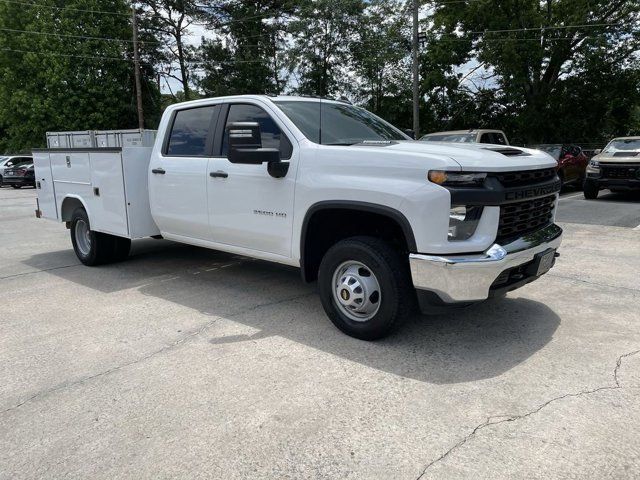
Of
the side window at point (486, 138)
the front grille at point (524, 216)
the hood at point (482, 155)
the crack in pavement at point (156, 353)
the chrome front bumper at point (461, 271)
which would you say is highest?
the side window at point (486, 138)

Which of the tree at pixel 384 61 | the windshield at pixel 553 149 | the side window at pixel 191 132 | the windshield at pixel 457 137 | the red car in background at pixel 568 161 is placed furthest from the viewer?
the tree at pixel 384 61

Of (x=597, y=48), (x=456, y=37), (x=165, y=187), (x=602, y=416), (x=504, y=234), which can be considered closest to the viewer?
(x=602, y=416)

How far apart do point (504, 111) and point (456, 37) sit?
17.0 ft

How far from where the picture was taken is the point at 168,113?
19.9ft

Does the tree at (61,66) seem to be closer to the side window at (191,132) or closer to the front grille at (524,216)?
the side window at (191,132)

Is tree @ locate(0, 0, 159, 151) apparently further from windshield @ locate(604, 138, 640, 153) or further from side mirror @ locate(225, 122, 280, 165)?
side mirror @ locate(225, 122, 280, 165)

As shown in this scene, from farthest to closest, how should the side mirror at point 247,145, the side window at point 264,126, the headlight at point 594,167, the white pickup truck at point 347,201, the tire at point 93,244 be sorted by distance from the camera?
the headlight at point 594,167, the tire at point 93,244, the side window at point 264,126, the side mirror at point 247,145, the white pickup truck at point 347,201

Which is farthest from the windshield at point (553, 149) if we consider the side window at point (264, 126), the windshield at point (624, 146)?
the side window at point (264, 126)

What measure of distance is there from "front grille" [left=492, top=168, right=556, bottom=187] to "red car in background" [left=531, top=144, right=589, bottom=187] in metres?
12.2

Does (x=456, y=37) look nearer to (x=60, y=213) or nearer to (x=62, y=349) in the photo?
(x=60, y=213)

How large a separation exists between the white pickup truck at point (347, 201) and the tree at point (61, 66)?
28.9m

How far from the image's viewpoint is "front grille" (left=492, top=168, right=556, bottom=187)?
12.3 feet

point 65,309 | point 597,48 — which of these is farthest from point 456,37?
point 65,309

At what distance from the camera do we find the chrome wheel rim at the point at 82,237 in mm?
7152
